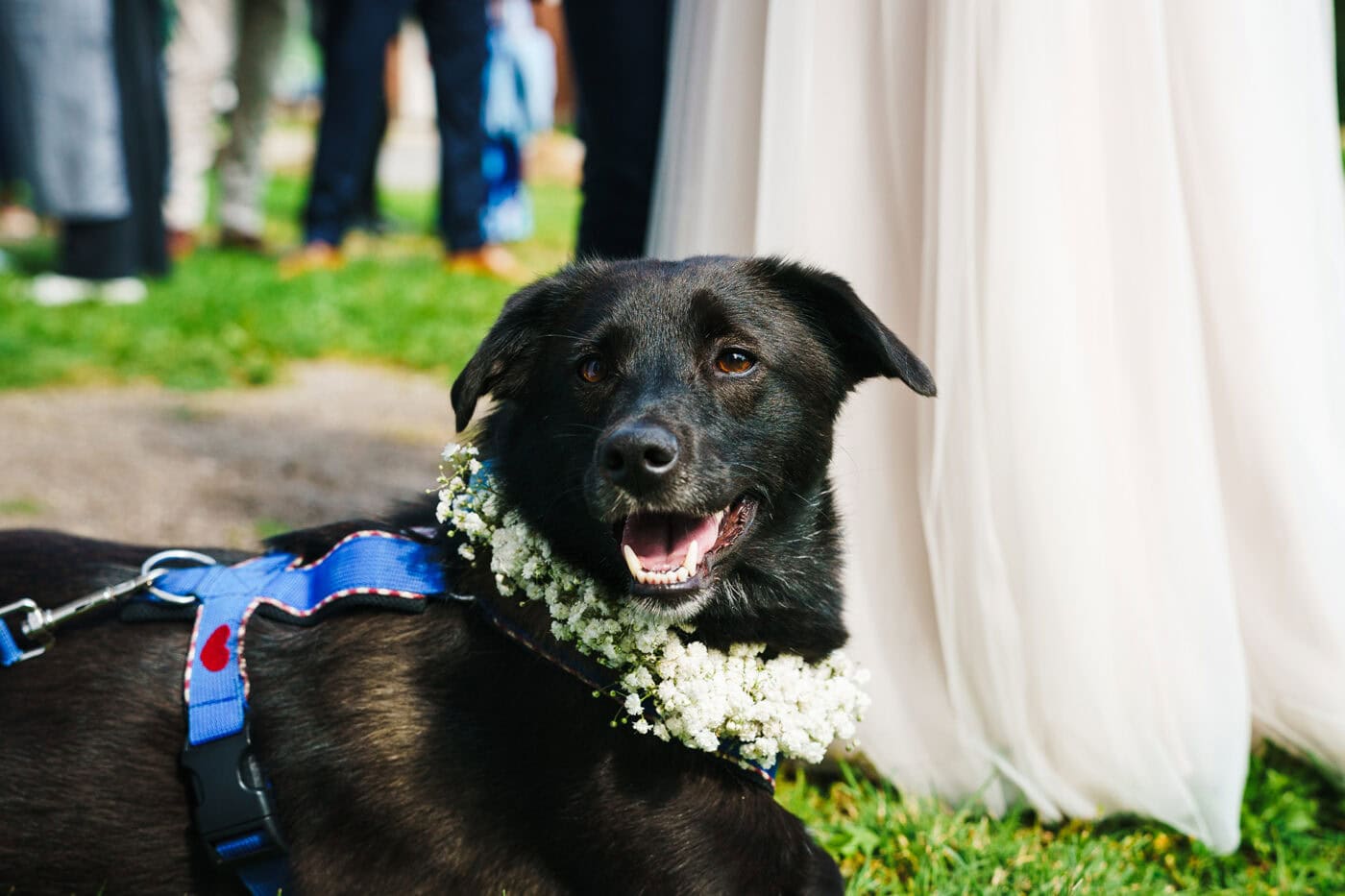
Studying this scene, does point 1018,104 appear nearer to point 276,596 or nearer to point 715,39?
point 715,39

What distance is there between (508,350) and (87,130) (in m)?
5.37

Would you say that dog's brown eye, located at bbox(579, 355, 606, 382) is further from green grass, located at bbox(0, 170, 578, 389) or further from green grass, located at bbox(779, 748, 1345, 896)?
green grass, located at bbox(0, 170, 578, 389)

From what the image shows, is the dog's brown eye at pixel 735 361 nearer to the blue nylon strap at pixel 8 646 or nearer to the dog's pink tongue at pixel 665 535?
the dog's pink tongue at pixel 665 535

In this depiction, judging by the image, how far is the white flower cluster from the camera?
201 centimetres

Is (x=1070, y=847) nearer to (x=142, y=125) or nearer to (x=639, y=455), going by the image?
(x=639, y=455)

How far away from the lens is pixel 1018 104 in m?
2.44

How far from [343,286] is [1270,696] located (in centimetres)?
577

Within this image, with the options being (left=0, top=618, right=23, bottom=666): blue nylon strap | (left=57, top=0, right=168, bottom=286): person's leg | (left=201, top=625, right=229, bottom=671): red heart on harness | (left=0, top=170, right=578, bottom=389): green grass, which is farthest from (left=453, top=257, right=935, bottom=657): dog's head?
(left=57, top=0, right=168, bottom=286): person's leg

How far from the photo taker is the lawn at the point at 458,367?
99.2 inches

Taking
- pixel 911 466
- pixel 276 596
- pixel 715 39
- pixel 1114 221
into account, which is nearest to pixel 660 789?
pixel 276 596

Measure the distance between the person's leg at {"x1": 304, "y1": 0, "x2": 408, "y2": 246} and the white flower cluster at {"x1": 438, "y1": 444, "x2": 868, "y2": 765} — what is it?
5952mm

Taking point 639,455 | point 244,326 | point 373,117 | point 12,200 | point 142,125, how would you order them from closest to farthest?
1. point 639,455
2. point 244,326
3. point 142,125
4. point 373,117
5. point 12,200

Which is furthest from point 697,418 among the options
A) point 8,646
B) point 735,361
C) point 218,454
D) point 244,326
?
point 244,326

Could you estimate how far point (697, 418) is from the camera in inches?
83.2
